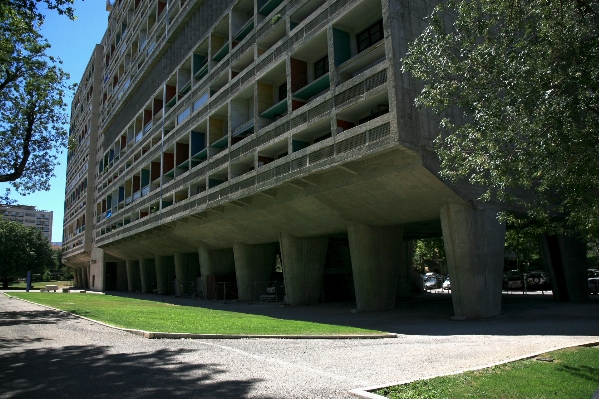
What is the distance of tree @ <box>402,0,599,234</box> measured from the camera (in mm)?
9352

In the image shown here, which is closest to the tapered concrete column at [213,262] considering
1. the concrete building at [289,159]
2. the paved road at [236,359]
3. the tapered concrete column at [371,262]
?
the concrete building at [289,159]

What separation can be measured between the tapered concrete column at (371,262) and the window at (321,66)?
7939 mm

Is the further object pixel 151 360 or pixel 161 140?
pixel 161 140

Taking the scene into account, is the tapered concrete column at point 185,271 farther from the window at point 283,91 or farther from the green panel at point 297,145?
the green panel at point 297,145

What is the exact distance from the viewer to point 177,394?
6.62m

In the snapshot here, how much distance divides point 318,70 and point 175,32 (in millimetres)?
19437

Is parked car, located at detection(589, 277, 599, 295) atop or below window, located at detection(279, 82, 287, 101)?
below

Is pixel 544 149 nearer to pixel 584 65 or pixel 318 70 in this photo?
pixel 584 65

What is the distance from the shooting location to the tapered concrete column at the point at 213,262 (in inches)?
1464

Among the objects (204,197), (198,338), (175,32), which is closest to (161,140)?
(175,32)

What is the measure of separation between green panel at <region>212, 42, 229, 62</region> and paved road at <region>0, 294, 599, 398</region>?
802 inches

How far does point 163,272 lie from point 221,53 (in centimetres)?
2629

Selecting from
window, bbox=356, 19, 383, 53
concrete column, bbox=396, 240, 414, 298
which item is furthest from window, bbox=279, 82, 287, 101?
Answer: concrete column, bbox=396, 240, 414, 298

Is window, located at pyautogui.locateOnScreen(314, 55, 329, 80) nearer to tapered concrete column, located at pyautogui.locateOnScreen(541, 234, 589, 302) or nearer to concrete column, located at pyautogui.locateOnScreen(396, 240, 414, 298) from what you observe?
concrete column, located at pyautogui.locateOnScreen(396, 240, 414, 298)
